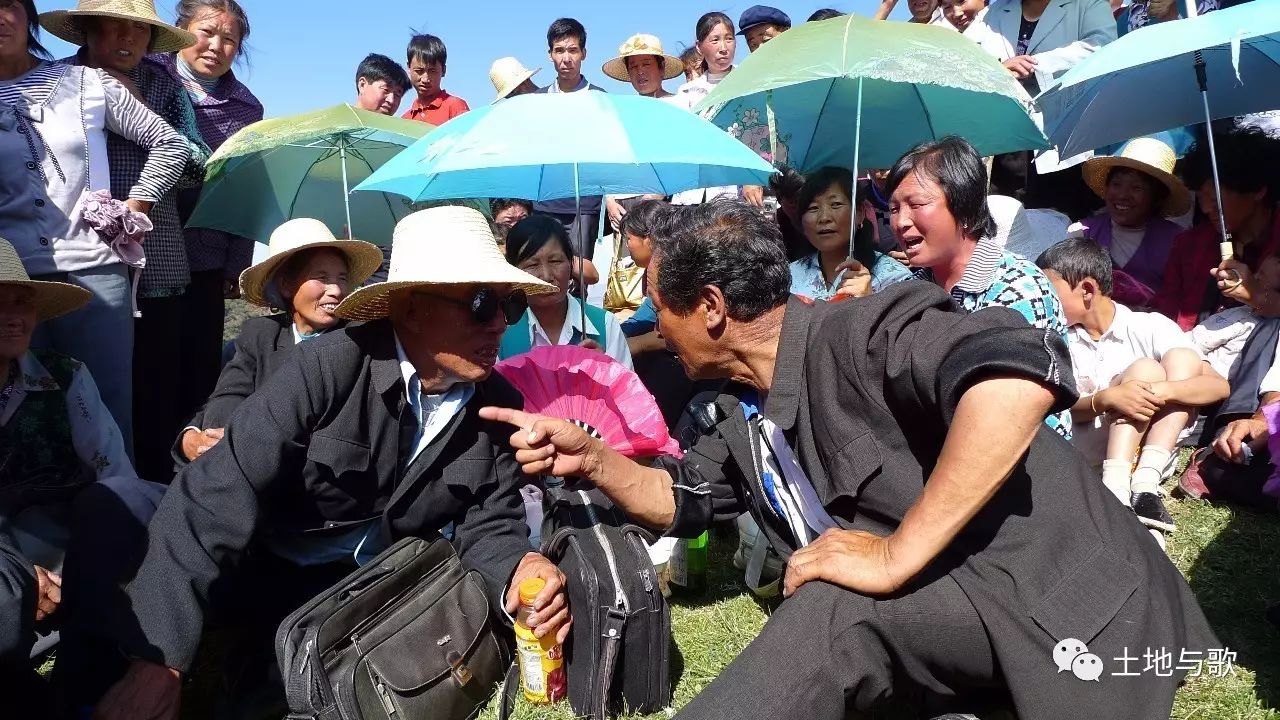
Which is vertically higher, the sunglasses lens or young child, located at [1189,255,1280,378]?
the sunglasses lens

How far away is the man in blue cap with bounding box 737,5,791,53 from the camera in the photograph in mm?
7219

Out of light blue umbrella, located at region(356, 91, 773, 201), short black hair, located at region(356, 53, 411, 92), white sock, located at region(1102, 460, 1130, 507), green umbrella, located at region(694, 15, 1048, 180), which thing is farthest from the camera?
short black hair, located at region(356, 53, 411, 92)

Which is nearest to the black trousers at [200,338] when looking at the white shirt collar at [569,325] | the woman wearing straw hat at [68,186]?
the woman wearing straw hat at [68,186]

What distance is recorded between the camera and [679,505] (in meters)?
3.07

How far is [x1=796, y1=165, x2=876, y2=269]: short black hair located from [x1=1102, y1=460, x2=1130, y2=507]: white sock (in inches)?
60.7

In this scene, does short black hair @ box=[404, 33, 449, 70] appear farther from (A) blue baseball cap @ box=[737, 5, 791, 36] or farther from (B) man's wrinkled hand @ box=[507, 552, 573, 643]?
A: (B) man's wrinkled hand @ box=[507, 552, 573, 643]

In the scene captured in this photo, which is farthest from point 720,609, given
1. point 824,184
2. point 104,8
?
point 104,8

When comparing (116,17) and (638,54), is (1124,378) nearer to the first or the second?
(638,54)

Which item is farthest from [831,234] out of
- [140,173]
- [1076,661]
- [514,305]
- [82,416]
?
[82,416]

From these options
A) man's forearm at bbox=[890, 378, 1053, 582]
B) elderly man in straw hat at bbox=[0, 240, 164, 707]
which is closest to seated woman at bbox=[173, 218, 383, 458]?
elderly man in straw hat at bbox=[0, 240, 164, 707]

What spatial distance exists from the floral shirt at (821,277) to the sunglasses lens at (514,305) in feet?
6.94

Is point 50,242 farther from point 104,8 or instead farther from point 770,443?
point 770,443

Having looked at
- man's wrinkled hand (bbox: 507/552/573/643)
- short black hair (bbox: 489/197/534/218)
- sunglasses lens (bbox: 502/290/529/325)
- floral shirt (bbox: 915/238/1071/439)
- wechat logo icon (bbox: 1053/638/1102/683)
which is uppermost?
sunglasses lens (bbox: 502/290/529/325)

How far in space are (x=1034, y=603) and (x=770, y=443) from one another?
0.88 metres
